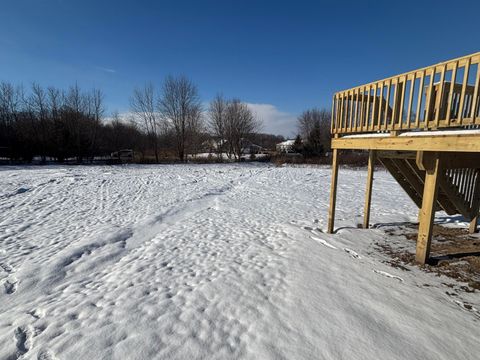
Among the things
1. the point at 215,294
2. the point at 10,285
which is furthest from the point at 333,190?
the point at 10,285

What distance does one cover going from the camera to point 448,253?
16.6 feet

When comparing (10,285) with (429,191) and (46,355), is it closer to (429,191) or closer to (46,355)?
(46,355)

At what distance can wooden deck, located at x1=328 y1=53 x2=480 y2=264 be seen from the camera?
3.46 m

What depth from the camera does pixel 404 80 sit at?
14.6 feet

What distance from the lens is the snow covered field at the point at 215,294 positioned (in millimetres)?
2682

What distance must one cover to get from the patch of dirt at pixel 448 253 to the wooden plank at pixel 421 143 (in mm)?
2064

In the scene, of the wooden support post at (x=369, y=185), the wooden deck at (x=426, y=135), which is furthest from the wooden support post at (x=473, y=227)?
the wooden support post at (x=369, y=185)

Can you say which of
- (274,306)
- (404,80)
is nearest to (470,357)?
(274,306)

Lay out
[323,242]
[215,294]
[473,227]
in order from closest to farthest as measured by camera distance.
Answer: [215,294] → [323,242] → [473,227]

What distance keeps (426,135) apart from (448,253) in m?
2.65

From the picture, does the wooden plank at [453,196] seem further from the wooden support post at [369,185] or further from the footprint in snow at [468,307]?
the footprint in snow at [468,307]

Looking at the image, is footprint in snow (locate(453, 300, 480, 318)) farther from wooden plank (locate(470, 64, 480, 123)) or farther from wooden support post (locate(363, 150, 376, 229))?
wooden support post (locate(363, 150, 376, 229))

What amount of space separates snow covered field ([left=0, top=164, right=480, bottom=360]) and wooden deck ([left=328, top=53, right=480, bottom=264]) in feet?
4.72

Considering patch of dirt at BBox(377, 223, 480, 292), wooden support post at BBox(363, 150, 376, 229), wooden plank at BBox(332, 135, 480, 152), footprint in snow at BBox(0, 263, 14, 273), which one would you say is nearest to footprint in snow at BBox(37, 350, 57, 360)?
footprint in snow at BBox(0, 263, 14, 273)
